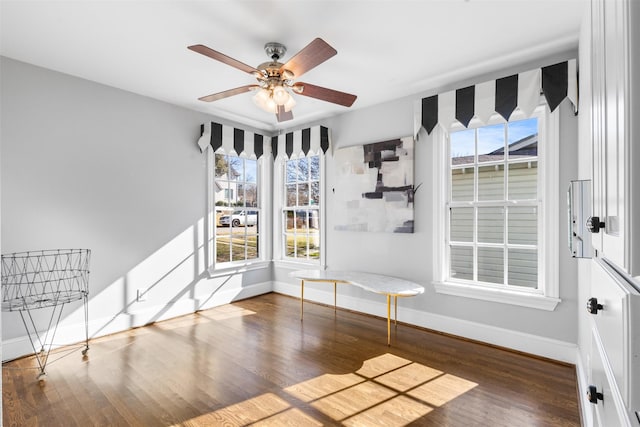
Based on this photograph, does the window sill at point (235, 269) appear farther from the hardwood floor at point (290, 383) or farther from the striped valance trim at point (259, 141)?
the striped valance trim at point (259, 141)

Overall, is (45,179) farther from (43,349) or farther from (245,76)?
(245,76)

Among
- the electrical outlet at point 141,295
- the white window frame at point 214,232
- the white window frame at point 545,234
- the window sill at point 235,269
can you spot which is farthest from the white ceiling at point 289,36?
the window sill at point 235,269

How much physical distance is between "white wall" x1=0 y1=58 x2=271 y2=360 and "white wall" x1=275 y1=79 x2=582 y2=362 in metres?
1.74

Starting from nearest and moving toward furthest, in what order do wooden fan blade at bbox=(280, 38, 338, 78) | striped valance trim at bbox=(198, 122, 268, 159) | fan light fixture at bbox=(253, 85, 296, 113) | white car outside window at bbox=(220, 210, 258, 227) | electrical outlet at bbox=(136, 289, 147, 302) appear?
wooden fan blade at bbox=(280, 38, 338, 78) < fan light fixture at bbox=(253, 85, 296, 113) < electrical outlet at bbox=(136, 289, 147, 302) < striped valance trim at bbox=(198, 122, 268, 159) < white car outside window at bbox=(220, 210, 258, 227)

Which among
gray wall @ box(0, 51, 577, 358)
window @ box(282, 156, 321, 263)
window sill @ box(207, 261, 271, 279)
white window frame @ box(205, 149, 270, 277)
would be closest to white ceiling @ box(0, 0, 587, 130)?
gray wall @ box(0, 51, 577, 358)

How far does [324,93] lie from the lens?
8.98ft

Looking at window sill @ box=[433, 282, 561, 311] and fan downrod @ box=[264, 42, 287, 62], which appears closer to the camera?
fan downrod @ box=[264, 42, 287, 62]

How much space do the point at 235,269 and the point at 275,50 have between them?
309cm

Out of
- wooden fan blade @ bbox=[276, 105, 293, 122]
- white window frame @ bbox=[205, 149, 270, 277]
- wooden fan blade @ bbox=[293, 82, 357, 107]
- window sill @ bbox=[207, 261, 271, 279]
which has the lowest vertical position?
window sill @ bbox=[207, 261, 271, 279]

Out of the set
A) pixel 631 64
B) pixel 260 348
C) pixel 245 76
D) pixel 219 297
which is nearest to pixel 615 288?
pixel 631 64

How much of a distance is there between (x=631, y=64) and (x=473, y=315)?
307cm

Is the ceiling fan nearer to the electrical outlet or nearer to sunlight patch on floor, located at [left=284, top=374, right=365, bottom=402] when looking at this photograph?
sunlight patch on floor, located at [left=284, top=374, right=365, bottom=402]

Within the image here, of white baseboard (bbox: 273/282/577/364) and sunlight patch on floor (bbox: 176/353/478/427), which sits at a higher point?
white baseboard (bbox: 273/282/577/364)

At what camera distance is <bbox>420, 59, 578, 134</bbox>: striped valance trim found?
2771mm
